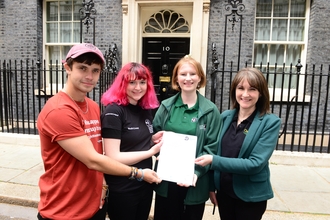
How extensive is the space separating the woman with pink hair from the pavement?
167cm

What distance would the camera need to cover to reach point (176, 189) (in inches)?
80.6

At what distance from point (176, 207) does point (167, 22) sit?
20.8 ft

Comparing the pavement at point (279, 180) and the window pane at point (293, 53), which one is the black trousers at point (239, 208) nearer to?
the pavement at point (279, 180)

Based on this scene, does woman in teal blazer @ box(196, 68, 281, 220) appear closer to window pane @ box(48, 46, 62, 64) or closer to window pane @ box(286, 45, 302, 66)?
window pane @ box(286, 45, 302, 66)

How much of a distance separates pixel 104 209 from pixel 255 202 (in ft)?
3.63

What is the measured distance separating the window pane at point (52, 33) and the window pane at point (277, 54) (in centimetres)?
657

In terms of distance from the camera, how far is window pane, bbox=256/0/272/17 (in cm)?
707

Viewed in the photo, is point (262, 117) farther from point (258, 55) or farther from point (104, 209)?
point (258, 55)

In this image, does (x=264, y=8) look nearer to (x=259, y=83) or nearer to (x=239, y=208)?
(x=259, y=83)

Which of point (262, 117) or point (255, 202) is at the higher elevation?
point (262, 117)

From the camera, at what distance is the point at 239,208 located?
192 cm

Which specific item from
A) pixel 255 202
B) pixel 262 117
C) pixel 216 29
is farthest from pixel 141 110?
pixel 216 29

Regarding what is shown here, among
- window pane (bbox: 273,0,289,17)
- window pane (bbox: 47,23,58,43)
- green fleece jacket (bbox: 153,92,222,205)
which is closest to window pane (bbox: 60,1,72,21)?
window pane (bbox: 47,23,58,43)

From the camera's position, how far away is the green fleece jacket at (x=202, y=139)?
1.95 m
